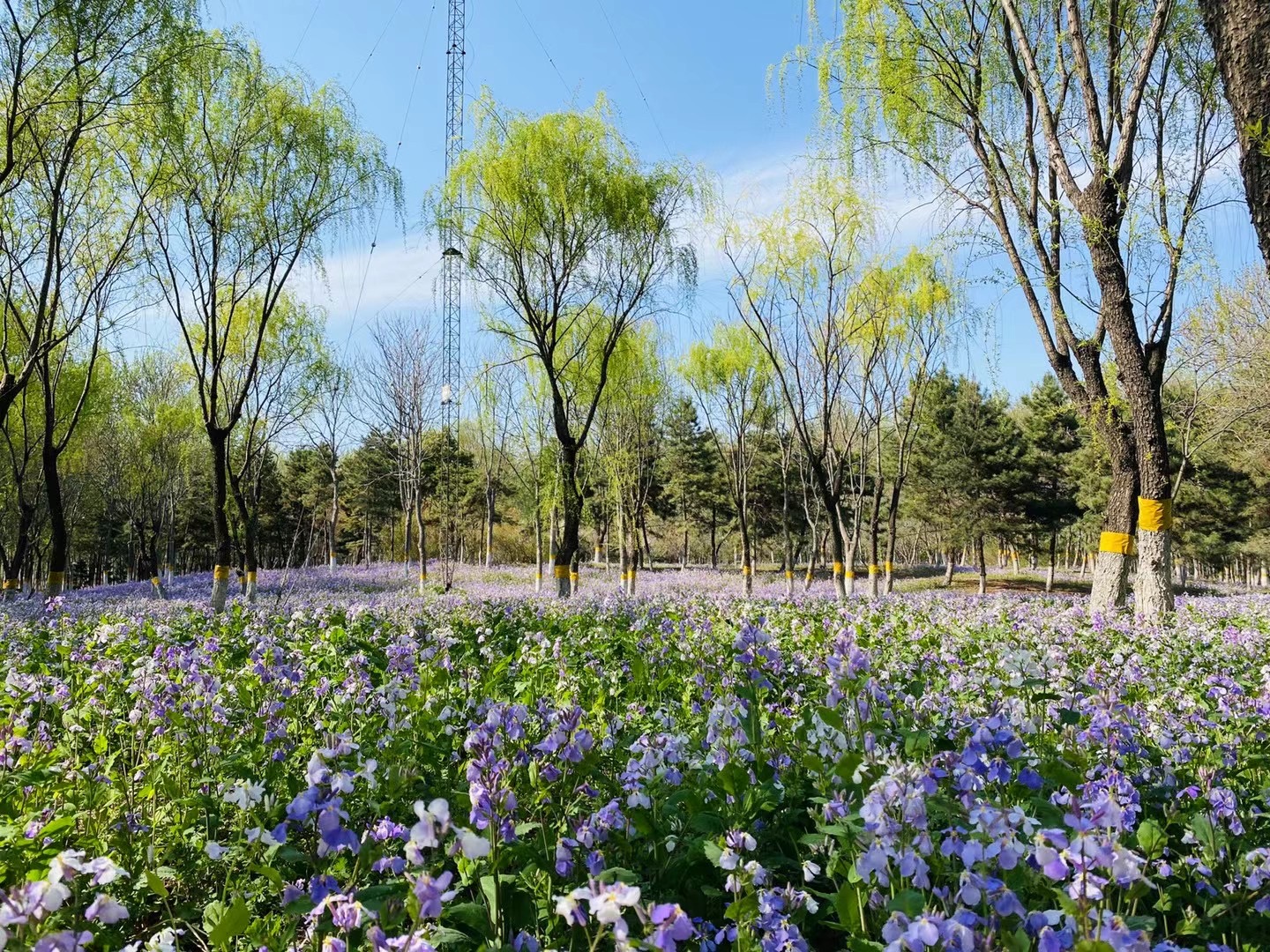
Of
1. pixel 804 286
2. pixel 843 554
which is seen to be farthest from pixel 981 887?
pixel 804 286

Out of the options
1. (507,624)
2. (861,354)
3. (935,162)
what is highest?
(935,162)

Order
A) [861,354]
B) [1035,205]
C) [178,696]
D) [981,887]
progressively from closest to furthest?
[981,887] < [178,696] < [1035,205] < [861,354]

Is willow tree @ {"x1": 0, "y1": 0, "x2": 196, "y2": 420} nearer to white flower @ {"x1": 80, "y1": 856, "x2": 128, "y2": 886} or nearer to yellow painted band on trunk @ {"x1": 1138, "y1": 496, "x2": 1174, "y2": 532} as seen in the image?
white flower @ {"x1": 80, "y1": 856, "x2": 128, "y2": 886}

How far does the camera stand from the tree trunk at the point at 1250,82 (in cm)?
294

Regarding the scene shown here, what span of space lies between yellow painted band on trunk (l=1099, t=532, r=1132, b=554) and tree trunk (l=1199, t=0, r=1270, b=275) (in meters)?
6.10

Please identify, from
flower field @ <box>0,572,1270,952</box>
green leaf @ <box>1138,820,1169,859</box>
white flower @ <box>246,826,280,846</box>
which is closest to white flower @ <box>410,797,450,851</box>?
flower field @ <box>0,572,1270,952</box>

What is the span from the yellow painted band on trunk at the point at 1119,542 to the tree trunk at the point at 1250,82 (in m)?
6.10

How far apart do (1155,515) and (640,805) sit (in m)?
8.11

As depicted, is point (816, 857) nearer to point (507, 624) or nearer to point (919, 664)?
point (919, 664)

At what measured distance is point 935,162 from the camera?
31.4 ft

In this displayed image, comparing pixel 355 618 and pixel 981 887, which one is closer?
pixel 981 887

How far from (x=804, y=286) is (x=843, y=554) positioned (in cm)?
539

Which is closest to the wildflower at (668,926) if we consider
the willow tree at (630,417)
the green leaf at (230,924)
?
the green leaf at (230,924)

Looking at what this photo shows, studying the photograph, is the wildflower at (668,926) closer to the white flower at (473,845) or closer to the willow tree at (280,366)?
the white flower at (473,845)
